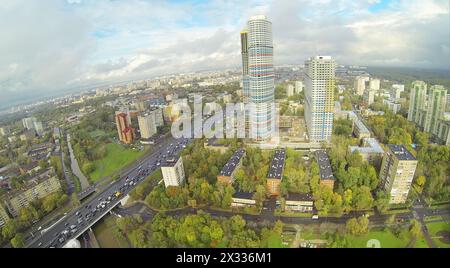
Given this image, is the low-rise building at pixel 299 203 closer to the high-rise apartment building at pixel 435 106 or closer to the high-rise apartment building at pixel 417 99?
the high-rise apartment building at pixel 435 106

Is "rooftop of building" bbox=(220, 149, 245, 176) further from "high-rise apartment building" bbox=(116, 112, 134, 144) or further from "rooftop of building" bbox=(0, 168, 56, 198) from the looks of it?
"high-rise apartment building" bbox=(116, 112, 134, 144)

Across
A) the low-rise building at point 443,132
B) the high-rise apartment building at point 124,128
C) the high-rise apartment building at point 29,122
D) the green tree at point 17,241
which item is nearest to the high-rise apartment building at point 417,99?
the low-rise building at point 443,132

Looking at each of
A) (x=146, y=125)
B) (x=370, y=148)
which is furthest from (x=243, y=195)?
(x=146, y=125)

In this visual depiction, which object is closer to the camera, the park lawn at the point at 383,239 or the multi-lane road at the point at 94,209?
the park lawn at the point at 383,239

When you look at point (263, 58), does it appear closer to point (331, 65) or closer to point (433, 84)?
point (331, 65)

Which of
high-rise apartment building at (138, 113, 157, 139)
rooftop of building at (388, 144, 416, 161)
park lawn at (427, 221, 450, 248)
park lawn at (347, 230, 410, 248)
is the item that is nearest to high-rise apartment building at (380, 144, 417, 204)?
rooftop of building at (388, 144, 416, 161)
